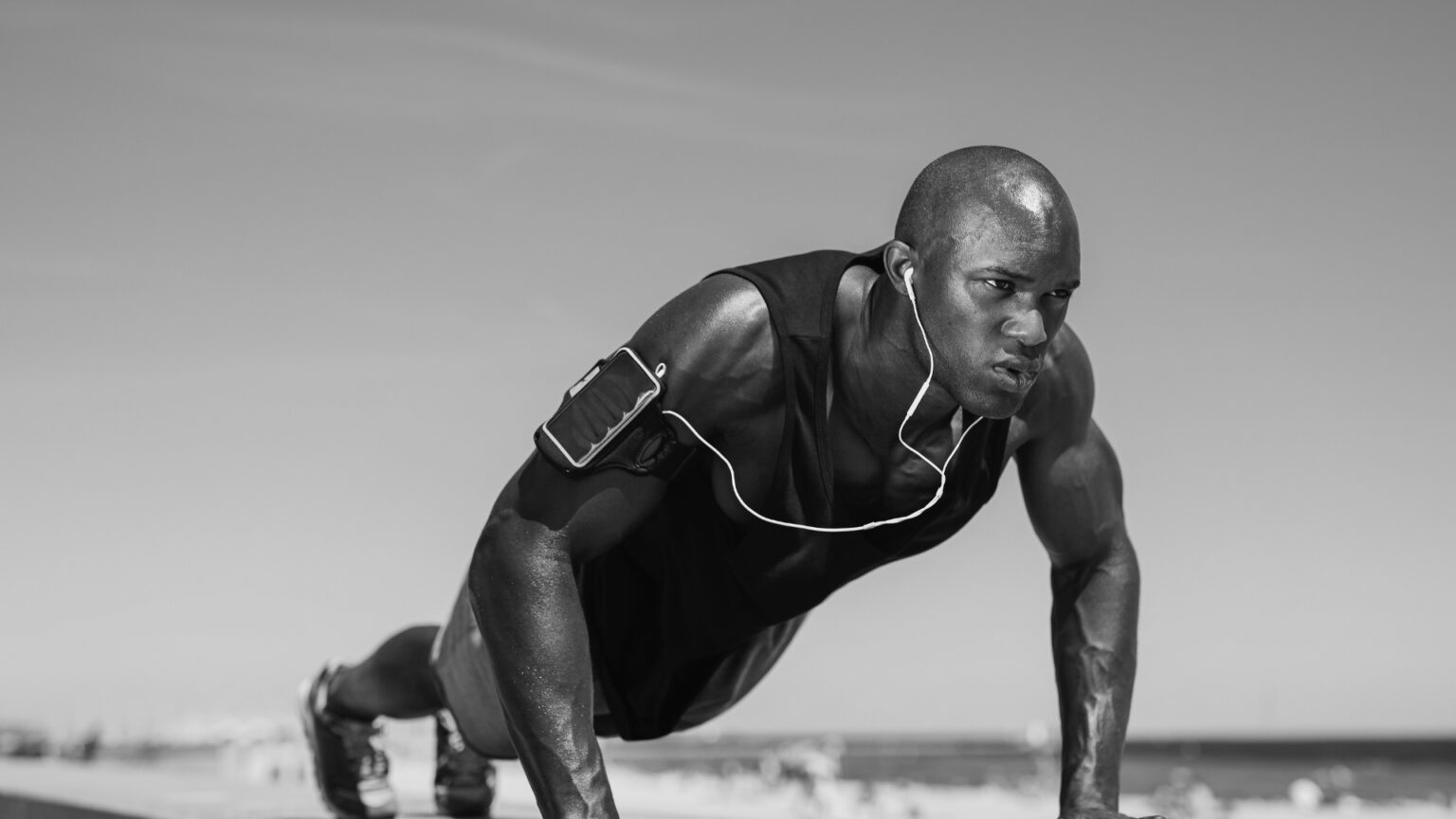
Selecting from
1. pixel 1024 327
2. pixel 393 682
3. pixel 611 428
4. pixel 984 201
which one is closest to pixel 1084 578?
pixel 1024 327

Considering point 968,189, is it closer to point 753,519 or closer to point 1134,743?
point 753,519

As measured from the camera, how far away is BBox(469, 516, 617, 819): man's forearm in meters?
2.23

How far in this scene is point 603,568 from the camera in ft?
9.44

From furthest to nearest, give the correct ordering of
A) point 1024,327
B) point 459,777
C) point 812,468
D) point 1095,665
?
point 459,777, point 1095,665, point 812,468, point 1024,327

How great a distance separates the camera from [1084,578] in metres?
2.83

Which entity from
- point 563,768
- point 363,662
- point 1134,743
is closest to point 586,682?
point 563,768

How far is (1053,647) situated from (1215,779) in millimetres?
49405

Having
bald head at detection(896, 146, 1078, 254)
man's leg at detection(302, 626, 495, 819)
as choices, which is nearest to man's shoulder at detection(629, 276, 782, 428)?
bald head at detection(896, 146, 1078, 254)

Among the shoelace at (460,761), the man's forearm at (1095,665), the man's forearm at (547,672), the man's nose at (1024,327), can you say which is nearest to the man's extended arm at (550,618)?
the man's forearm at (547,672)

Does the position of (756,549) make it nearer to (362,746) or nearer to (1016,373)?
(1016,373)

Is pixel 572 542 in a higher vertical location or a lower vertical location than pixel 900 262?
lower

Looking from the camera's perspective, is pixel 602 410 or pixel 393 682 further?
pixel 393 682

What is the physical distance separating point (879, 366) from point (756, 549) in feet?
1.38

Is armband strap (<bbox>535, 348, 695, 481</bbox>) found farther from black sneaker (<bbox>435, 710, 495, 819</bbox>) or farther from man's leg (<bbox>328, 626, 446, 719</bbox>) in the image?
black sneaker (<bbox>435, 710, 495, 819</bbox>)
